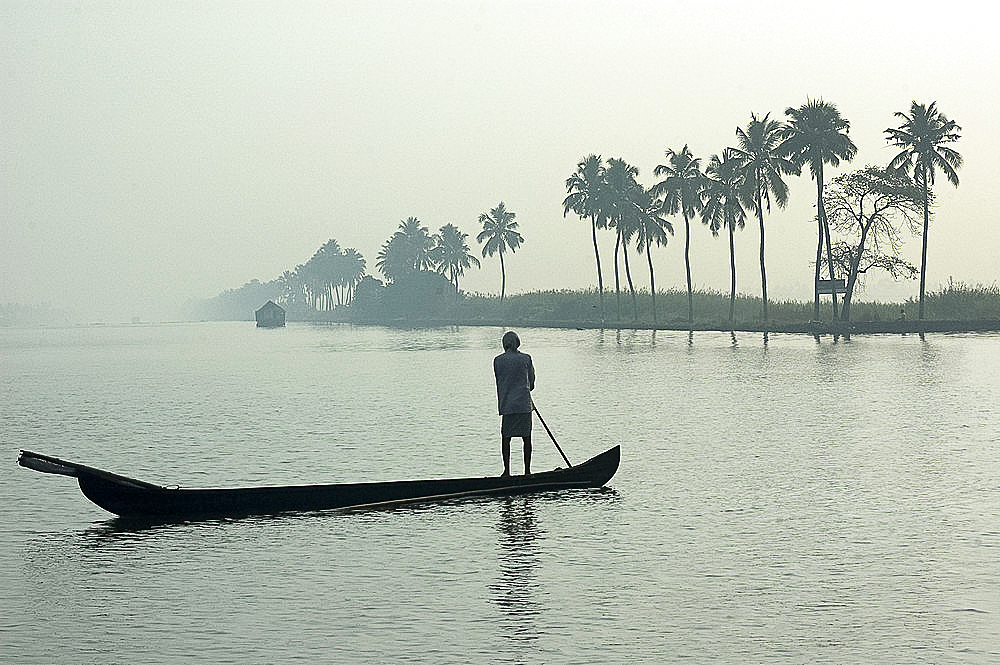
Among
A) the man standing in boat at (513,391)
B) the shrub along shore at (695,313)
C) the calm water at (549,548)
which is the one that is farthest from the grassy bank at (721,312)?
the man standing in boat at (513,391)

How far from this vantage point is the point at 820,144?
83312 mm

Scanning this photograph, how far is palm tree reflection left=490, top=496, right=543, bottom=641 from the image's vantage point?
9.69 metres

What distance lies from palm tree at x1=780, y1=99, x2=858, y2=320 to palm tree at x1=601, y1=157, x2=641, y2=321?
115 ft

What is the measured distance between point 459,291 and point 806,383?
149598 millimetres

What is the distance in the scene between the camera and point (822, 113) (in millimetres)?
83625

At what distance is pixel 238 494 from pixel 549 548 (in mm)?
3732

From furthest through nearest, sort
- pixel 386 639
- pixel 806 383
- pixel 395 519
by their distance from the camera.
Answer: pixel 806 383 < pixel 395 519 < pixel 386 639

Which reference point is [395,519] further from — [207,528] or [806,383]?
[806,383]

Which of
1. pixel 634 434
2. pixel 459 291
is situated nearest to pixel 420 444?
pixel 634 434

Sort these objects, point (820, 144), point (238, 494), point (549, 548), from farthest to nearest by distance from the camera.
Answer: point (820, 144) < point (238, 494) < point (549, 548)

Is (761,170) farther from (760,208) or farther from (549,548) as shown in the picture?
(549,548)

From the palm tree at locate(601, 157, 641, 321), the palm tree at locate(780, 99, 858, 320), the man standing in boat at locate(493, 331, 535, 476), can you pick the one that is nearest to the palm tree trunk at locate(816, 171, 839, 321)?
the palm tree at locate(780, 99, 858, 320)

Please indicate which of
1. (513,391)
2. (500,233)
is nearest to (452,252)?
(500,233)

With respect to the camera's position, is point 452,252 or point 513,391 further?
point 452,252
